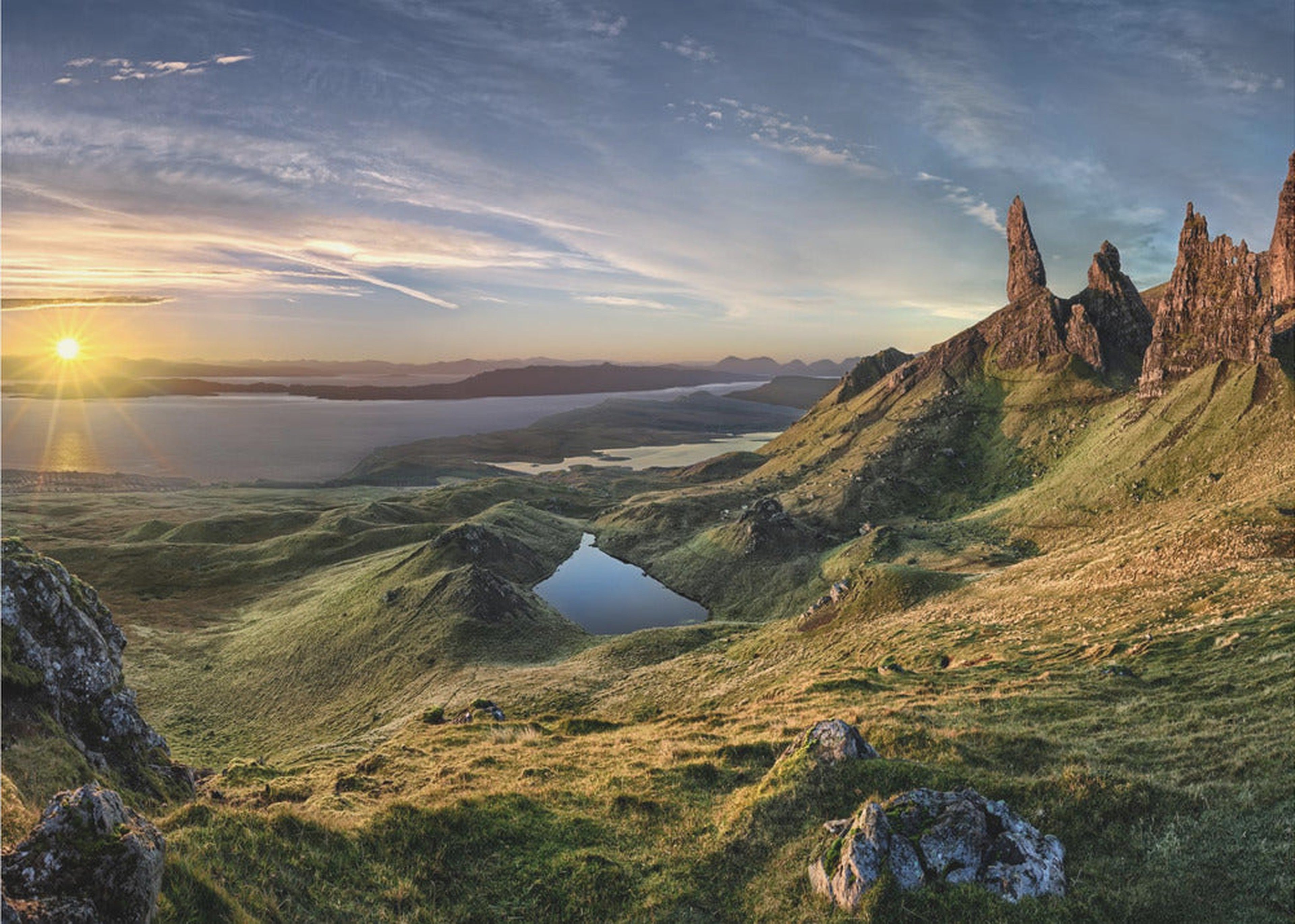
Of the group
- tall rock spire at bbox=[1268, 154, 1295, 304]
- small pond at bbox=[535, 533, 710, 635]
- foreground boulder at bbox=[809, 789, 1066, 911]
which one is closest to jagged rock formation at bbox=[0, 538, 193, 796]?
Result: foreground boulder at bbox=[809, 789, 1066, 911]

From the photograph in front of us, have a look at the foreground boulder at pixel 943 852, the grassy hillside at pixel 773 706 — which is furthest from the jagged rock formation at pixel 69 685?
the foreground boulder at pixel 943 852

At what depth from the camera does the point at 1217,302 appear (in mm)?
124812

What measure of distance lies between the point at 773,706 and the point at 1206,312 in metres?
152

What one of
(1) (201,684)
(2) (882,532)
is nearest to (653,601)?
(2) (882,532)

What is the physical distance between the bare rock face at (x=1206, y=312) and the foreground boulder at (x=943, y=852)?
137 metres

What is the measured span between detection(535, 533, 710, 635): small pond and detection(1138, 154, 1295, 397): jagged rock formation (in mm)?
118250

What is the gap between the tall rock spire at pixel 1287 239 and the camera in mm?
132750

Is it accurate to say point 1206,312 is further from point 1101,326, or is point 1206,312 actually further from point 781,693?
point 781,693

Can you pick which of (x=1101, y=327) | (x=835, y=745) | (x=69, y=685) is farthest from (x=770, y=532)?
(x=1101, y=327)

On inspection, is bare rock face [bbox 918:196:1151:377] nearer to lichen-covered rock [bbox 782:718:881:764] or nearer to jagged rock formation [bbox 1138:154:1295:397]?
jagged rock formation [bbox 1138:154:1295:397]

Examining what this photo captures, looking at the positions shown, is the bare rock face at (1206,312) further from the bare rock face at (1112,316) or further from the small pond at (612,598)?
the small pond at (612,598)

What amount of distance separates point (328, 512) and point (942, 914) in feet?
721

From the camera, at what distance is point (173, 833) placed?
17203 mm

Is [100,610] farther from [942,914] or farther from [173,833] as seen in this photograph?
[942,914]
